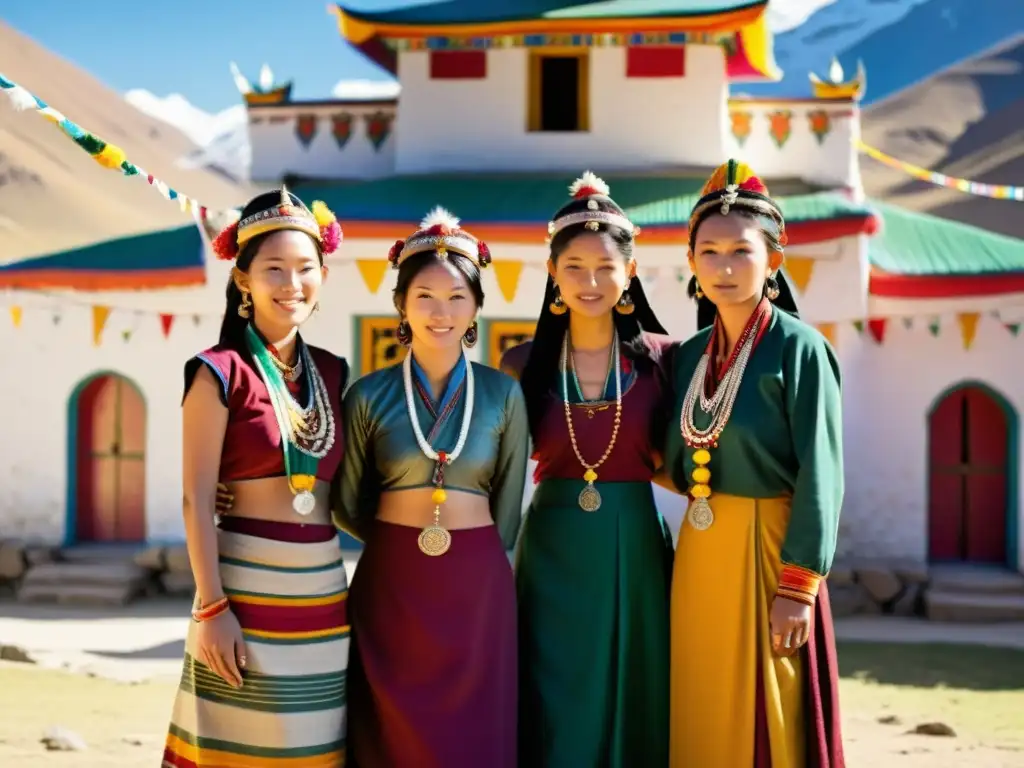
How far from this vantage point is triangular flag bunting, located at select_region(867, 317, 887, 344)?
9258mm

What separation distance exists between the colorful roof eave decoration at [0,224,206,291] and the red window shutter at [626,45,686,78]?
166 inches

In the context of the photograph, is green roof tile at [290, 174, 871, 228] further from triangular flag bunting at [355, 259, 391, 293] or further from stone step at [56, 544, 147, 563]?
stone step at [56, 544, 147, 563]

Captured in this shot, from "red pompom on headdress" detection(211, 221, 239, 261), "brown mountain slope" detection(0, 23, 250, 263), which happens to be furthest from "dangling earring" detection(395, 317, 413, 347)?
"brown mountain slope" detection(0, 23, 250, 263)

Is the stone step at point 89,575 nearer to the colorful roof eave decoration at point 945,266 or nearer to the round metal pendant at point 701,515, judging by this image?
the colorful roof eave decoration at point 945,266

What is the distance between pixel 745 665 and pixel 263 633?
1.45 meters

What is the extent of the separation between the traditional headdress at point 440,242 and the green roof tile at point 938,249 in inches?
250

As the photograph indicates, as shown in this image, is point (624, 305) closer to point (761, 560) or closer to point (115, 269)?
point (761, 560)

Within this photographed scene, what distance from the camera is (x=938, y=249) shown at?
378 inches

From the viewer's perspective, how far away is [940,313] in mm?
9188

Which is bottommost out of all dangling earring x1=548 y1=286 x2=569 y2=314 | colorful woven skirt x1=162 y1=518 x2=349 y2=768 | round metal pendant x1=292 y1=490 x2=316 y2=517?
colorful woven skirt x1=162 y1=518 x2=349 y2=768

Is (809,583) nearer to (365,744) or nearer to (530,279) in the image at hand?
(365,744)

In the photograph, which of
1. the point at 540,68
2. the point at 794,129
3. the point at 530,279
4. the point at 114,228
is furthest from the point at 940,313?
the point at 114,228

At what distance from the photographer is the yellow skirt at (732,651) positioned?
3371 millimetres

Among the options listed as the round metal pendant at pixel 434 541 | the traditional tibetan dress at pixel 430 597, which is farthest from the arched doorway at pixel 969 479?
the round metal pendant at pixel 434 541
